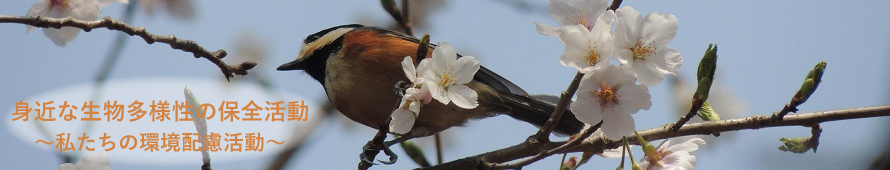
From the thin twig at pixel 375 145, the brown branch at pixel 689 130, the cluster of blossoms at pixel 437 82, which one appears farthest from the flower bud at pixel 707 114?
the thin twig at pixel 375 145

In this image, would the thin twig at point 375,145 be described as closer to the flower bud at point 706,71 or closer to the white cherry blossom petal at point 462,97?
the white cherry blossom petal at point 462,97

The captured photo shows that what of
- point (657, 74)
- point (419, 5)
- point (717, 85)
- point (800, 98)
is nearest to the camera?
point (657, 74)

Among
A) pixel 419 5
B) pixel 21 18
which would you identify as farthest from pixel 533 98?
pixel 21 18

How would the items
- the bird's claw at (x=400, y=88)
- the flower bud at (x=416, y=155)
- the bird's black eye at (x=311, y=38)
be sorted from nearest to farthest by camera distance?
1. the bird's claw at (x=400, y=88)
2. the flower bud at (x=416, y=155)
3. the bird's black eye at (x=311, y=38)

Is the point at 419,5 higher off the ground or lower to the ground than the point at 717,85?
higher

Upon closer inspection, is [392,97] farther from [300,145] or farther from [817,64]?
[817,64]

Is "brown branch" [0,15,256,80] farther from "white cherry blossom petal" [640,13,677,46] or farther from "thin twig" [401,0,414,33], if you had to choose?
"white cherry blossom petal" [640,13,677,46]

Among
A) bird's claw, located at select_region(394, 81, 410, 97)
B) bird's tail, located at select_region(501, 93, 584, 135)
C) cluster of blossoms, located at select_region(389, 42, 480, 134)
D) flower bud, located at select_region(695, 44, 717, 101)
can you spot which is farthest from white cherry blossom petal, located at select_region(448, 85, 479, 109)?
bird's tail, located at select_region(501, 93, 584, 135)
